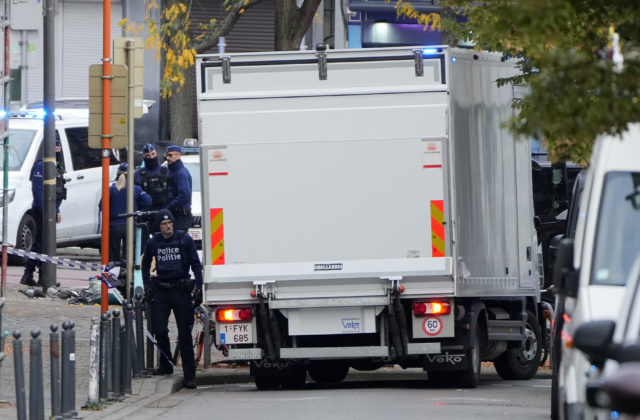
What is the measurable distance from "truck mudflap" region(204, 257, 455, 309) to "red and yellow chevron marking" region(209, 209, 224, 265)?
0.23 ft

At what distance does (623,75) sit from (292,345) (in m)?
7.92

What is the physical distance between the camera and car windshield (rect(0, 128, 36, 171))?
2514cm

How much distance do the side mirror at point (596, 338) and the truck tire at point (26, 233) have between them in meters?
17.5

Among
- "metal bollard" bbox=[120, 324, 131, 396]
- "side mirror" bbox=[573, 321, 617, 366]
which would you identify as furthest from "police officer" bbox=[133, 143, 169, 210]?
"side mirror" bbox=[573, 321, 617, 366]

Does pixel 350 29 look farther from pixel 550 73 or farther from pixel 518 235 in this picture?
pixel 550 73

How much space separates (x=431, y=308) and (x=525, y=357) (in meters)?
3.17

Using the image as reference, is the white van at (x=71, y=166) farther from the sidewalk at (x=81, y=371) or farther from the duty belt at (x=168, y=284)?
the duty belt at (x=168, y=284)

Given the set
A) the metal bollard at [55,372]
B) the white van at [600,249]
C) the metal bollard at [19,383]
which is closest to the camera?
the white van at [600,249]

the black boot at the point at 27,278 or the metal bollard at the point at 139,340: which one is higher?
the black boot at the point at 27,278

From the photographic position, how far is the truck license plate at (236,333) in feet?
51.2

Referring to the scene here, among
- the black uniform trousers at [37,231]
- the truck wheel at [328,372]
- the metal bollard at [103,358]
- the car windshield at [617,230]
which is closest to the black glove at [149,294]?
the truck wheel at [328,372]

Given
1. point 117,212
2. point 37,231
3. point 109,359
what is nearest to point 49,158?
point 117,212

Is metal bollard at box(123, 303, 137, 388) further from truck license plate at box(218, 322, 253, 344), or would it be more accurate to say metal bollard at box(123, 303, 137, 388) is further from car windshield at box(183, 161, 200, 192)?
car windshield at box(183, 161, 200, 192)

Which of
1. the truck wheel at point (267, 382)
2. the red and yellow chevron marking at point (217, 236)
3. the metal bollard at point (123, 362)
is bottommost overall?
the truck wheel at point (267, 382)
